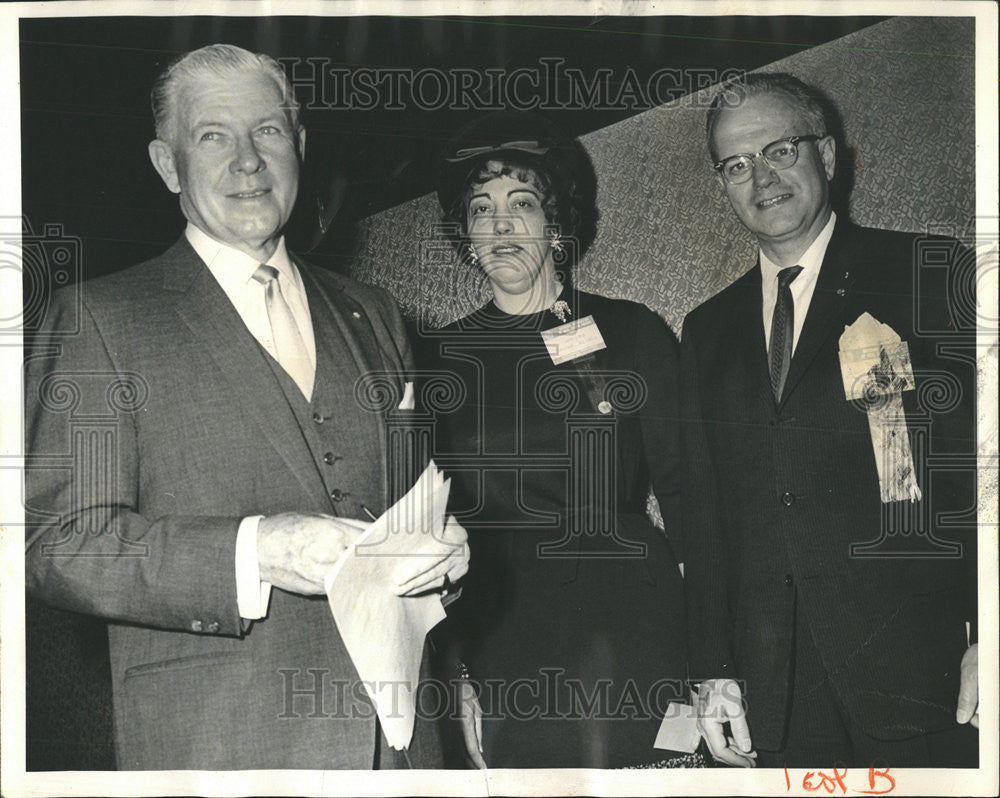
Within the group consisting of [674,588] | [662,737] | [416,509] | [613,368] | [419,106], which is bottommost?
[662,737]

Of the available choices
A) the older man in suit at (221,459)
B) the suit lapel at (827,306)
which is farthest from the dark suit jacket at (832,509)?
the older man in suit at (221,459)

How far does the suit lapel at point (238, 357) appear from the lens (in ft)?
6.70

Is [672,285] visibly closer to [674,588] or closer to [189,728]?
[674,588]

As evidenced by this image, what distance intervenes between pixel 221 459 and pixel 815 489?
1200 mm

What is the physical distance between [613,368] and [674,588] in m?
0.48

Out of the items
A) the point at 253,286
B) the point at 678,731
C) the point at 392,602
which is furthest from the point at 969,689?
the point at 253,286

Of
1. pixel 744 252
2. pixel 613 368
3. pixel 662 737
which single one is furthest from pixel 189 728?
pixel 744 252

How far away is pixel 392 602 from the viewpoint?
209 centimetres

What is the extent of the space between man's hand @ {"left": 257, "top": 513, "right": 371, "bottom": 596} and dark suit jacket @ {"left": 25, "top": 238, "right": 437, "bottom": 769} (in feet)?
0.10

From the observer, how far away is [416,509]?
6.89 feet

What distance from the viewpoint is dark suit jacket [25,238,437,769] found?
79.9 inches

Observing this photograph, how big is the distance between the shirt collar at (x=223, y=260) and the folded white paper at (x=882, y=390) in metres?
1.23

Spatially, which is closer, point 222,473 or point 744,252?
point 222,473

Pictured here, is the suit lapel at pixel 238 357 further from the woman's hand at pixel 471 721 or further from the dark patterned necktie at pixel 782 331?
the dark patterned necktie at pixel 782 331
